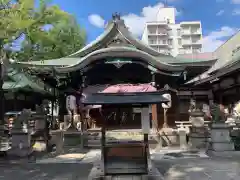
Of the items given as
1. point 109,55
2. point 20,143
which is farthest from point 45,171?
point 109,55

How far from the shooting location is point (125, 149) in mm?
8602

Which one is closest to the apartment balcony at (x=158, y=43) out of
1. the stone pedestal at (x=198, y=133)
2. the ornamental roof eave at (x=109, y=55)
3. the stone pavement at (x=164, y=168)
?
the stone pedestal at (x=198, y=133)

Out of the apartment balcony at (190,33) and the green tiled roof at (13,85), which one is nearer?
the green tiled roof at (13,85)

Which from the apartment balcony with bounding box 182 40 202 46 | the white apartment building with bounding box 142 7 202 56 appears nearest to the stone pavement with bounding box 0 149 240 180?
the white apartment building with bounding box 142 7 202 56

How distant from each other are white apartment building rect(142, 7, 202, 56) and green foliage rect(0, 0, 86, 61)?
68181mm

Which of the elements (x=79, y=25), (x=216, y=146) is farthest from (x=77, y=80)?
(x=79, y=25)

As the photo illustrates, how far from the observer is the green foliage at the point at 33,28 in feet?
40.9

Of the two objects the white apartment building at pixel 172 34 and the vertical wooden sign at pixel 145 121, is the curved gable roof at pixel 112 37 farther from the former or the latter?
the white apartment building at pixel 172 34

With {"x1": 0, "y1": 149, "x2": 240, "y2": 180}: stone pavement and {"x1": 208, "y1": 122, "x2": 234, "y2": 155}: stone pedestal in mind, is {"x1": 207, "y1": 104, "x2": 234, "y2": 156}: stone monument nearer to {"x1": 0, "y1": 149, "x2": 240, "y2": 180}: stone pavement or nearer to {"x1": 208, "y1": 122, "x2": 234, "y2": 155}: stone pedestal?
{"x1": 208, "y1": 122, "x2": 234, "y2": 155}: stone pedestal

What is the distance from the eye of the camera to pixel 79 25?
108ft

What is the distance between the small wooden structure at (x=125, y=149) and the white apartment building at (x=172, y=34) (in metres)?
87.4

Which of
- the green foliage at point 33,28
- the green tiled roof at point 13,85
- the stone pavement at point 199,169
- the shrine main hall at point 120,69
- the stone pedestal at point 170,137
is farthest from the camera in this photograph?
the green tiled roof at point 13,85

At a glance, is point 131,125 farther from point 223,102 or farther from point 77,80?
point 223,102

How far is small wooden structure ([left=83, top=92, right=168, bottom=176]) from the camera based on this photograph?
839 centimetres
